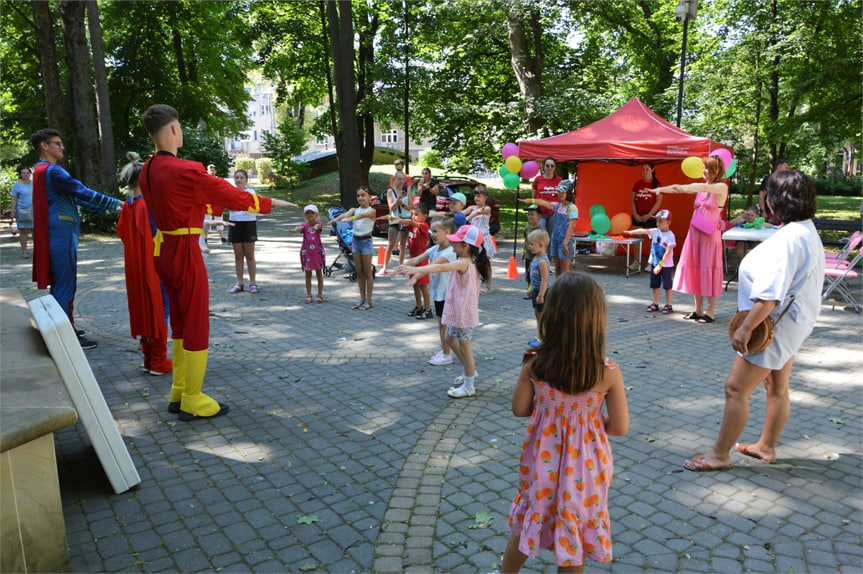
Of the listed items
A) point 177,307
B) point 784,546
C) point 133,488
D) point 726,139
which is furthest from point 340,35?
point 784,546

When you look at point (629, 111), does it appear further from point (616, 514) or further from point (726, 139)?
point (616, 514)

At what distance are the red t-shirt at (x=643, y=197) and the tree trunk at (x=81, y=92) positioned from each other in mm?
14570

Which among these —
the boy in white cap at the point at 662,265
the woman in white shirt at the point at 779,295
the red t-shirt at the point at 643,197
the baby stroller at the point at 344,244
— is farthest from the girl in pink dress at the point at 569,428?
the red t-shirt at the point at 643,197

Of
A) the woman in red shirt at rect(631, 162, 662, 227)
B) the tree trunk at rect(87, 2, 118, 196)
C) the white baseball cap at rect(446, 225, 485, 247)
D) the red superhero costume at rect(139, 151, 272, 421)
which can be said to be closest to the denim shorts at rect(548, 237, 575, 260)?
the woman in red shirt at rect(631, 162, 662, 227)

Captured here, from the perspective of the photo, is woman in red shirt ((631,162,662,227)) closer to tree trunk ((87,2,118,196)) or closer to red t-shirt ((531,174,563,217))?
red t-shirt ((531,174,563,217))

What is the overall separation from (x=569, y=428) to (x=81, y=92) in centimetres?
1871

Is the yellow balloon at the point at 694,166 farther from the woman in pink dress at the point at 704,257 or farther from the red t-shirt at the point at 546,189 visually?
the red t-shirt at the point at 546,189

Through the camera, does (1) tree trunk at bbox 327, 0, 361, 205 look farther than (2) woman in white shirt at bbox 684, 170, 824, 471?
Yes

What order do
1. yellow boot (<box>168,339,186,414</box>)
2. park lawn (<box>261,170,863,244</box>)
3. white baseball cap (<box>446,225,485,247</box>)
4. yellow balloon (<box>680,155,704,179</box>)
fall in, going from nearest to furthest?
yellow boot (<box>168,339,186,414</box>), white baseball cap (<box>446,225,485,247</box>), yellow balloon (<box>680,155,704,179</box>), park lawn (<box>261,170,863,244</box>)

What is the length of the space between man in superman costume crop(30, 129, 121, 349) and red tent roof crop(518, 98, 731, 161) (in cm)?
848

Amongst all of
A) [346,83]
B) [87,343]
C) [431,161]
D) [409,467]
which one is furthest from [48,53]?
[409,467]

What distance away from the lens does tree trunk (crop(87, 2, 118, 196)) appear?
1745cm

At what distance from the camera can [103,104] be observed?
18047mm

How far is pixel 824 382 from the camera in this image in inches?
234
